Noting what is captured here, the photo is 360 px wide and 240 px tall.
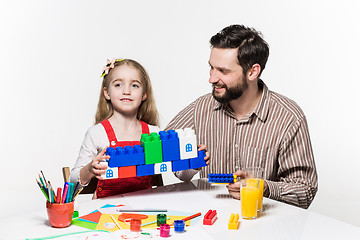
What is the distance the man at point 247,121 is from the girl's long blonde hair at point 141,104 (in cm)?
16

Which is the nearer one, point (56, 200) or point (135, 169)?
point (56, 200)

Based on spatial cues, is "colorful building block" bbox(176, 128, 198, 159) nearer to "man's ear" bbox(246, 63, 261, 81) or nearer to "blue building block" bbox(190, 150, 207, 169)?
"blue building block" bbox(190, 150, 207, 169)

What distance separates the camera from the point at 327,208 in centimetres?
464

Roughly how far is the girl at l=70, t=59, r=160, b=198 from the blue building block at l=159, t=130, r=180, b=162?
0.58 meters

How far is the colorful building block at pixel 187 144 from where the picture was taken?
249 centimetres

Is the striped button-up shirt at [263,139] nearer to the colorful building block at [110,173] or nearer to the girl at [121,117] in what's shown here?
the girl at [121,117]

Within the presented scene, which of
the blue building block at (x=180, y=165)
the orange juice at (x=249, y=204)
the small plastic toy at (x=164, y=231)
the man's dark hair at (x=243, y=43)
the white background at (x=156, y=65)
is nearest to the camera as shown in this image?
the small plastic toy at (x=164, y=231)

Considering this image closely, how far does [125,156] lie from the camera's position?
2371mm

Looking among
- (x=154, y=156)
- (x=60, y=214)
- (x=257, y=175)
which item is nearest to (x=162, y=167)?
(x=154, y=156)

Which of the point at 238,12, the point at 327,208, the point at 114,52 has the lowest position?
the point at 327,208

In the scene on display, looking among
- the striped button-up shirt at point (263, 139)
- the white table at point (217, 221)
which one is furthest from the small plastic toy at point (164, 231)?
the striped button-up shirt at point (263, 139)

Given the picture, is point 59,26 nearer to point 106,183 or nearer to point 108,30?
point 108,30

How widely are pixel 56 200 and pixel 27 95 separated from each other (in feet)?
10.6

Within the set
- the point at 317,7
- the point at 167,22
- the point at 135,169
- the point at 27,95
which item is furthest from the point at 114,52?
the point at 135,169
